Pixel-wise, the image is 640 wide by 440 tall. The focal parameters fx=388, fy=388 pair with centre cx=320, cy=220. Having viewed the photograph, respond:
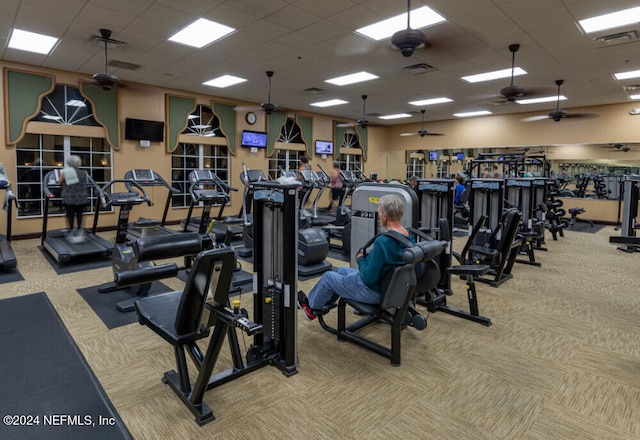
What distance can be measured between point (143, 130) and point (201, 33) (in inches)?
148

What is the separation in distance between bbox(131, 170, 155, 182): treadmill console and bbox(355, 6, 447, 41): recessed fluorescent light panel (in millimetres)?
4388

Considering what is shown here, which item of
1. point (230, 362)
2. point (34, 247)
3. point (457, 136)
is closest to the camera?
point (230, 362)

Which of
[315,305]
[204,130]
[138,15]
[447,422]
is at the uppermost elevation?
[138,15]

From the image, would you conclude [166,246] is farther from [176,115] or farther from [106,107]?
[176,115]

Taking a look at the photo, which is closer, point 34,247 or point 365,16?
point 365,16

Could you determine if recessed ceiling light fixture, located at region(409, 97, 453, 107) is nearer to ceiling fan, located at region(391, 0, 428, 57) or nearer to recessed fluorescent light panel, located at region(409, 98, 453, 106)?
recessed fluorescent light panel, located at region(409, 98, 453, 106)

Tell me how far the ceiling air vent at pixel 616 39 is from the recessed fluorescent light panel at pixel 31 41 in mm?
7931

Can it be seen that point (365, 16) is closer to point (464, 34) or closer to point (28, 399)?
point (464, 34)

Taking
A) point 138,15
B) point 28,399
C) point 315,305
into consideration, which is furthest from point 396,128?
point 28,399

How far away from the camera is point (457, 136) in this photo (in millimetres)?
12875

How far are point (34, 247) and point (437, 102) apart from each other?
9.43m

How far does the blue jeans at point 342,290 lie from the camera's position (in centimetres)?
282

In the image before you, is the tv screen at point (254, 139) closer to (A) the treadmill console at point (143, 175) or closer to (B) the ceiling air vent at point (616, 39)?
(A) the treadmill console at point (143, 175)

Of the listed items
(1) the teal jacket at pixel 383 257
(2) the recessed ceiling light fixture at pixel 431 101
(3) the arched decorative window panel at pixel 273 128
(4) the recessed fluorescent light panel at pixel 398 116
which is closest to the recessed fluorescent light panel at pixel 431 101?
(2) the recessed ceiling light fixture at pixel 431 101
